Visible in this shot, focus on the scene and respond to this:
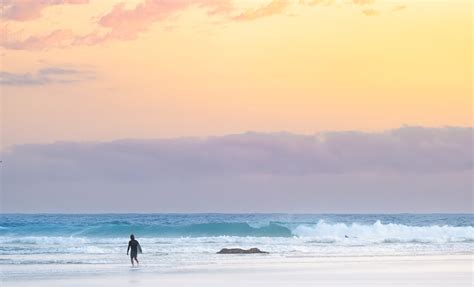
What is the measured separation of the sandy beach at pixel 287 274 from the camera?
75.2 ft

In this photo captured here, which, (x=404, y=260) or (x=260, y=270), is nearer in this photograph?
(x=260, y=270)

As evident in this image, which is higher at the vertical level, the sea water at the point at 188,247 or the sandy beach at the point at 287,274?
the sea water at the point at 188,247

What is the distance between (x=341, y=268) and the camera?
89.6 feet

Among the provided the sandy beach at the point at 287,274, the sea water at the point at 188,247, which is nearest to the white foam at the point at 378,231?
the sea water at the point at 188,247

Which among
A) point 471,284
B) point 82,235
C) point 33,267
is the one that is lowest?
point 471,284

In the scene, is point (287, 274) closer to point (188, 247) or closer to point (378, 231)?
point (188, 247)

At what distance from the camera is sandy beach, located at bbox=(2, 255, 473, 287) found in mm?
22922

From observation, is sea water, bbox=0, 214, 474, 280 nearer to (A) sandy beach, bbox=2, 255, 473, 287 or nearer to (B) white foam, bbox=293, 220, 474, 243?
(B) white foam, bbox=293, 220, 474, 243

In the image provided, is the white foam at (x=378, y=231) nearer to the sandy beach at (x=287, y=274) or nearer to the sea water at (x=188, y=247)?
the sea water at (x=188, y=247)

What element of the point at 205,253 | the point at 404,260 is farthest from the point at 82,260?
the point at 404,260

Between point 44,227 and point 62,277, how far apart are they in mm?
44938

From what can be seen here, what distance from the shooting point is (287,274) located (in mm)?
25297

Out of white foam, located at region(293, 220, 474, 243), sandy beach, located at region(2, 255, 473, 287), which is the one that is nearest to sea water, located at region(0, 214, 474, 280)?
white foam, located at region(293, 220, 474, 243)

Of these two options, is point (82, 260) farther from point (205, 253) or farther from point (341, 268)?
point (341, 268)
